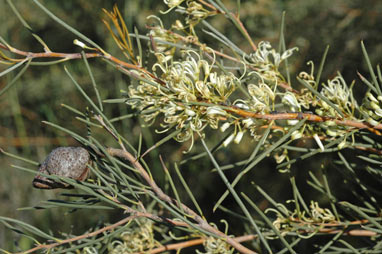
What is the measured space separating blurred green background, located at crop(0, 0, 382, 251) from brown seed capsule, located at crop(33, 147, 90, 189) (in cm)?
38

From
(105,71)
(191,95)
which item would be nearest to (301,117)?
(191,95)

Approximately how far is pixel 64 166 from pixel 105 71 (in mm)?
644

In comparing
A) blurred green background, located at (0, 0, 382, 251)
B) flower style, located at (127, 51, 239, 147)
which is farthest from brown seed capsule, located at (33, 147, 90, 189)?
blurred green background, located at (0, 0, 382, 251)

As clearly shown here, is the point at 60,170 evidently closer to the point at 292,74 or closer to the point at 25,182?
the point at 292,74

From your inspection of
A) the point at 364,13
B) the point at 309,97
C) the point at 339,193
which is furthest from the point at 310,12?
the point at 309,97

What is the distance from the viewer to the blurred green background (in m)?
0.70

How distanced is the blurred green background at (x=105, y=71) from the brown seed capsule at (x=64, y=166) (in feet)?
1.23

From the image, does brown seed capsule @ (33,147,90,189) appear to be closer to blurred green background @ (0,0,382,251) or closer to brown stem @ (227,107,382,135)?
brown stem @ (227,107,382,135)

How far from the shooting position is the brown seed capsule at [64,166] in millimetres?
271

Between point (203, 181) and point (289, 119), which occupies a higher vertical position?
point (289, 119)

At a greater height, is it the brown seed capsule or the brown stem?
the brown stem

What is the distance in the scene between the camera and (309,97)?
31 cm

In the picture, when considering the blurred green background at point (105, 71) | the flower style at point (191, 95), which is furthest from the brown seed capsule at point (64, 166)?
the blurred green background at point (105, 71)

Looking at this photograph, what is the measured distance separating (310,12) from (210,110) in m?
0.58
